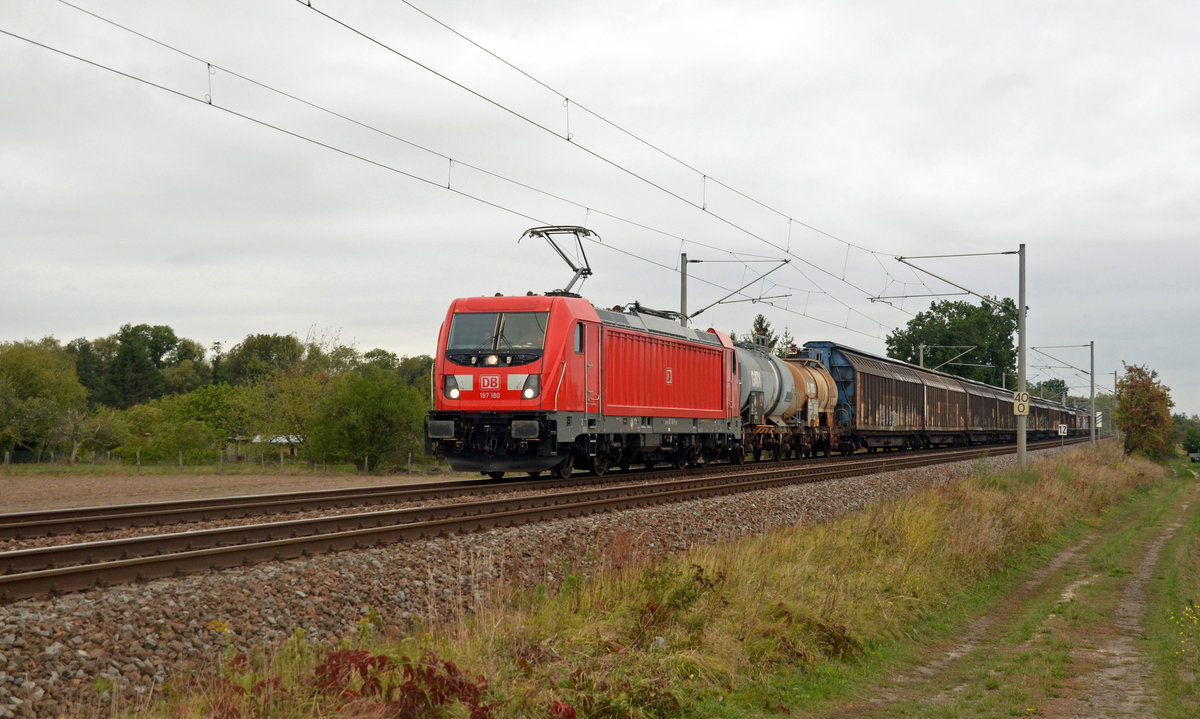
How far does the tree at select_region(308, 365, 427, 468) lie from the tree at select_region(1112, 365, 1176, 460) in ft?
183

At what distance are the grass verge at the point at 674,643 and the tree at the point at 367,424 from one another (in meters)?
21.0

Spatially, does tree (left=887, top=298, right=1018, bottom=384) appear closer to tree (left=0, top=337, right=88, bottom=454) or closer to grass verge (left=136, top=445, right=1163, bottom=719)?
tree (left=0, top=337, right=88, bottom=454)

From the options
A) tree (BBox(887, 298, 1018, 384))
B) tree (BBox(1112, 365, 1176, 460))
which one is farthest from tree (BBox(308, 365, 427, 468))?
tree (BBox(887, 298, 1018, 384))

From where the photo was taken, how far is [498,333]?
68.0ft

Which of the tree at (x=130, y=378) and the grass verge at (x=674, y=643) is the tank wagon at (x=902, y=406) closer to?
the grass verge at (x=674, y=643)

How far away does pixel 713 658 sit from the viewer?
8.86 metres

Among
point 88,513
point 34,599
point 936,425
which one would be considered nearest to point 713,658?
point 34,599

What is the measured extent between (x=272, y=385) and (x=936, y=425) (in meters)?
33.8

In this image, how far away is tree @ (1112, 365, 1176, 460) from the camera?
2729 inches

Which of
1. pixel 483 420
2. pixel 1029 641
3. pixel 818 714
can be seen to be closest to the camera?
pixel 818 714

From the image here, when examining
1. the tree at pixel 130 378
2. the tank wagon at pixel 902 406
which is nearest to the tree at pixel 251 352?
the tree at pixel 130 378

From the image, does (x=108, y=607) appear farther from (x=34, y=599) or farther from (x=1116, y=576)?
(x=1116, y=576)

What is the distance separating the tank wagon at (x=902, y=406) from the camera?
40.7 meters

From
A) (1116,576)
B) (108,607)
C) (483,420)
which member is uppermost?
(483,420)
